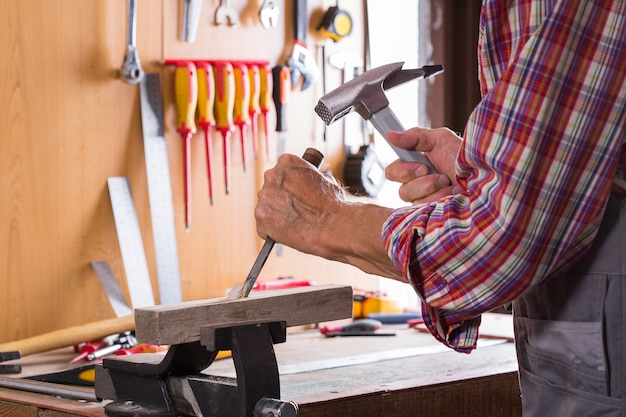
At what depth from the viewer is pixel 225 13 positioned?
272cm

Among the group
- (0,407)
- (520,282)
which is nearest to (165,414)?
(0,407)

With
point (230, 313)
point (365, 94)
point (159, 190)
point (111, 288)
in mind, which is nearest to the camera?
point (230, 313)

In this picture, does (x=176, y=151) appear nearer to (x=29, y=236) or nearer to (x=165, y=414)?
(x=29, y=236)

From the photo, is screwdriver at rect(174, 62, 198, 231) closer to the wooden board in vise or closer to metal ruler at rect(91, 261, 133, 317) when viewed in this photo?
metal ruler at rect(91, 261, 133, 317)

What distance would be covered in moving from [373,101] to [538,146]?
0.57m

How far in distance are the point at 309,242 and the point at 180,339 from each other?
239 mm

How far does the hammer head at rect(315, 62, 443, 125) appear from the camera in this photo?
1.43 metres

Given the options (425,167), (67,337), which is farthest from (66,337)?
(425,167)

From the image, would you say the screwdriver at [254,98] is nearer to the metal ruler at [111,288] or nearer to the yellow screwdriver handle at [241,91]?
the yellow screwdriver handle at [241,91]

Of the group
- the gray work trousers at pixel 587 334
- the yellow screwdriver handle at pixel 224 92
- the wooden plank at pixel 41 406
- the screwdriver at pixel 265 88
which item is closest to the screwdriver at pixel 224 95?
the yellow screwdriver handle at pixel 224 92

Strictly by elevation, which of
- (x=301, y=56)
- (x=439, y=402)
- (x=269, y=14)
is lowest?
(x=439, y=402)

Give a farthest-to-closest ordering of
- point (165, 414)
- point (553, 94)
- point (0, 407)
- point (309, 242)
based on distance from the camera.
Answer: point (0, 407)
point (165, 414)
point (309, 242)
point (553, 94)

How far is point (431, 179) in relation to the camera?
54.4 inches

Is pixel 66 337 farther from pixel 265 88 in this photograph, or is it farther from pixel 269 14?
pixel 269 14
